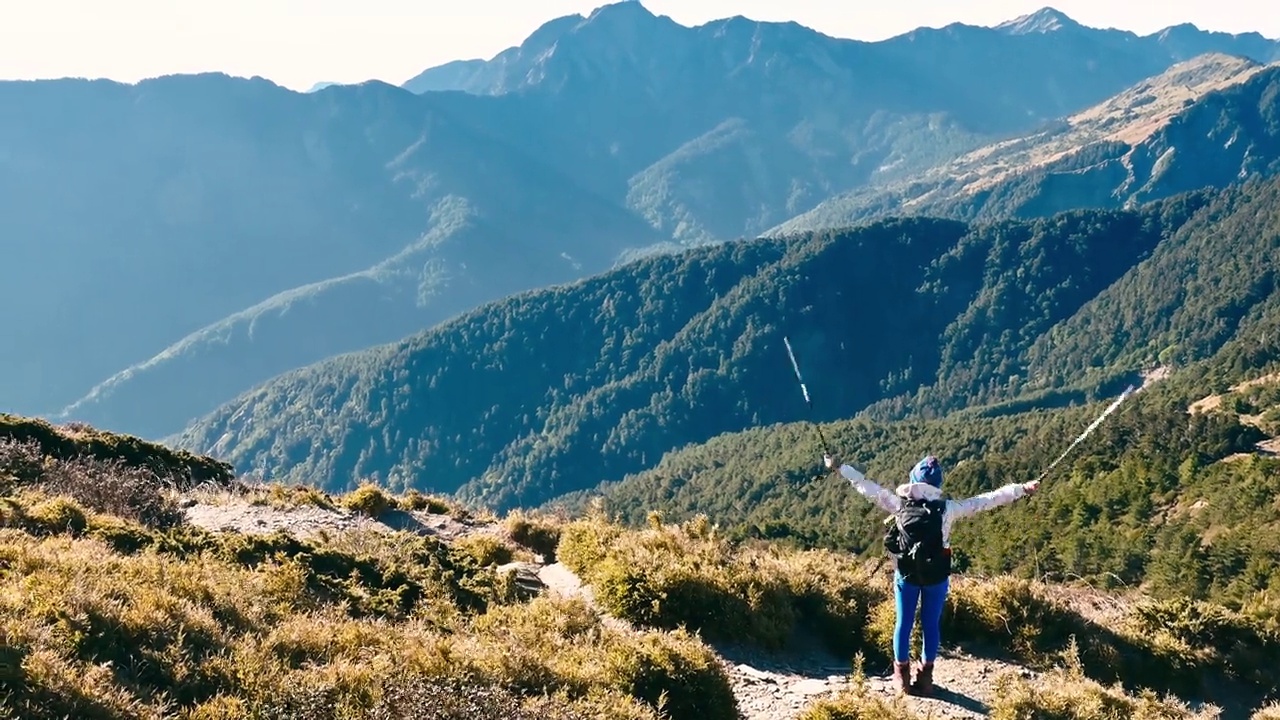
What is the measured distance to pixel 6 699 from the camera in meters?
5.59

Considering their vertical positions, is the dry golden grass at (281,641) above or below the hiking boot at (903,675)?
above

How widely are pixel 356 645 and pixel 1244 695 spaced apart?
1025cm

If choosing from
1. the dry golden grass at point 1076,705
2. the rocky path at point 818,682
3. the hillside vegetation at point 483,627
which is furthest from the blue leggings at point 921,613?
the dry golden grass at point 1076,705

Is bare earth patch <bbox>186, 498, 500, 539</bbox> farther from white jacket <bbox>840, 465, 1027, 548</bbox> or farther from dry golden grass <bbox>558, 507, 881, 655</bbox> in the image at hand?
white jacket <bbox>840, 465, 1027, 548</bbox>

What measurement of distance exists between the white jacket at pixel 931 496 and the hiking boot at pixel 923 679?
129 cm

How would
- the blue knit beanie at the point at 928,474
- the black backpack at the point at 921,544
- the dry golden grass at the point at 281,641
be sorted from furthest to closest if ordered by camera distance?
the blue knit beanie at the point at 928,474 < the black backpack at the point at 921,544 < the dry golden grass at the point at 281,641

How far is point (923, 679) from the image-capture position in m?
9.03

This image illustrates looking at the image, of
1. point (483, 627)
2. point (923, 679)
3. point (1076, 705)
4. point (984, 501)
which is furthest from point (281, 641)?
point (1076, 705)

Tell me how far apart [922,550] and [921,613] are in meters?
0.74

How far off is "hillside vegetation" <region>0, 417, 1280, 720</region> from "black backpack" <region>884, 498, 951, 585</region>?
1229 mm

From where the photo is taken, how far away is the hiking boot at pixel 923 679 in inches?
355

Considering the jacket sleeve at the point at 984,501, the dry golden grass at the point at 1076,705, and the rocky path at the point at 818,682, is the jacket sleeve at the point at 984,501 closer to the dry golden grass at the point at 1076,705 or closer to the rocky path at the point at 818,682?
the dry golden grass at the point at 1076,705

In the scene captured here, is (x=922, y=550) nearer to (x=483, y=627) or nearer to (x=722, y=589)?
(x=722, y=589)

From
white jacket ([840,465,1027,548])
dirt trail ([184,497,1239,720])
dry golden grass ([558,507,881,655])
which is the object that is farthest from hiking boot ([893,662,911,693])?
dry golden grass ([558,507,881,655])
